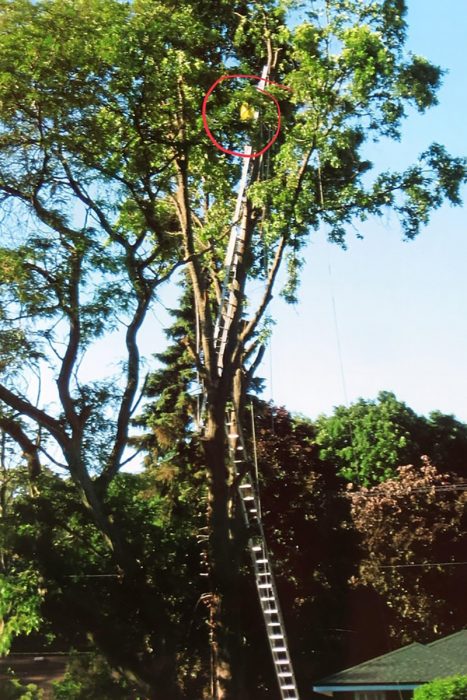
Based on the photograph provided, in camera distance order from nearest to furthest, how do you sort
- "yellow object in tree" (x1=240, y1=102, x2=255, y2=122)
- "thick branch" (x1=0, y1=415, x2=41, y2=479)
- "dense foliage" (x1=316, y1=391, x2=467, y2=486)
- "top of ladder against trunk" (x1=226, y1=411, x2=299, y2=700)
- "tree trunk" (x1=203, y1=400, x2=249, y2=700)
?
"thick branch" (x1=0, y1=415, x2=41, y2=479) → "tree trunk" (x1=203, y1=400, x2=249, y2=700) → "yellow object in tree" (x1=240, y1=102, x2=255, y2=122) → "top of ladder against trunk" (x1=226, y1=411, x2=299, y2=700) → "dense foliage" (x1=316, y1=391, x2=467, y2=486)

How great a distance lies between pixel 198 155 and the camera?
60.9 ft

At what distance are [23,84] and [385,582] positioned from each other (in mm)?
18301

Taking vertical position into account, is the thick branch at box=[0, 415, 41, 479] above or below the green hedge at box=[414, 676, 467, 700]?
above

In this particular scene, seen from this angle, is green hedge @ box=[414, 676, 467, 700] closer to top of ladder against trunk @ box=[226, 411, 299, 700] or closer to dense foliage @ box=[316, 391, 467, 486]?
top of ladder against trunk @ box=[226, 411, 299, 700]

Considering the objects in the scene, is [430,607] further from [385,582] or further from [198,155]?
[198,155]

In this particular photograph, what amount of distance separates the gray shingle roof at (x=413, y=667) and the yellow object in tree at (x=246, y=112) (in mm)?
11513

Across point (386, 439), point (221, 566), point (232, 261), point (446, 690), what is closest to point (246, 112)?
point (232, 261)

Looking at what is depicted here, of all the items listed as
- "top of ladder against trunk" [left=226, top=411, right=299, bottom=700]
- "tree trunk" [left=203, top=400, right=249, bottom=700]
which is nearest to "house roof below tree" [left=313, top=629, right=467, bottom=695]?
"top of ladder against trunk" [left=226, top=411, right=299, bottom=700]

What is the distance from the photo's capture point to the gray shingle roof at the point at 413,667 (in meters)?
18.8

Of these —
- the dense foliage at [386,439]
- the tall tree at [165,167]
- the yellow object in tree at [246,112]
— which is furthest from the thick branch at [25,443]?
the dense foliage at [386,439]

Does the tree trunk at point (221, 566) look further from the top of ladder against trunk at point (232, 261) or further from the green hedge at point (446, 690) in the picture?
the green hedge at point (446, 690)

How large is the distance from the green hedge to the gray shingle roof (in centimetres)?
214

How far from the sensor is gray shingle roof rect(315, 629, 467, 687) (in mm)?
18750

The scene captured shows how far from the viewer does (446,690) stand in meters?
15.9
